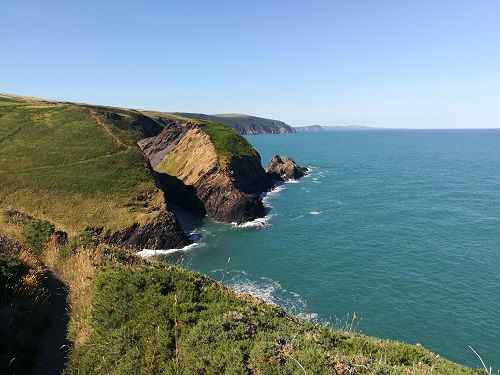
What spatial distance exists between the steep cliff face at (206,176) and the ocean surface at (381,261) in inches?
199

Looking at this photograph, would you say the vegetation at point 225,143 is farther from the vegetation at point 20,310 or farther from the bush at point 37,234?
the vegetation at point 20,310

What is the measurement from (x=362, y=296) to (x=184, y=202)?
53301 millimetres

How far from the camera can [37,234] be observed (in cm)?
1830

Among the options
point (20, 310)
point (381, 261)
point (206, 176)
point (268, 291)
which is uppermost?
point (20, 310)

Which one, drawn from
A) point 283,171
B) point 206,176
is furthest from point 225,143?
point 283,171

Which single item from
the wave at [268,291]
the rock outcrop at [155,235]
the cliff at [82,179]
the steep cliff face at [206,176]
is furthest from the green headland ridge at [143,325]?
the steep cliff face at [206,176]

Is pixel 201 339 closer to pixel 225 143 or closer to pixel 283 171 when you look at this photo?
pixel 225 143

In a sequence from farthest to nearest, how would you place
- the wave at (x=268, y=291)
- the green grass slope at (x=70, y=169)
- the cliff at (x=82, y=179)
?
1. the green grass slope at (x=70, y=169)
2. the cliff at (x=82, y=179)
3. the wave at (x=268, y=291)

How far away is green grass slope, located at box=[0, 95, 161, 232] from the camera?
193 ft

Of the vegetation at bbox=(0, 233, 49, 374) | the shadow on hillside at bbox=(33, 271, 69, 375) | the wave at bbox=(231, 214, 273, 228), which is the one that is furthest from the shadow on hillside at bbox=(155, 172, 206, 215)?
the shadow on hillside at bbox=(33, 271, 69, 375)

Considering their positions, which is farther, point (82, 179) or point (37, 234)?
point (82, 179)

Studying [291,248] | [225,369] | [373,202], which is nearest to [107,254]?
[225,369]

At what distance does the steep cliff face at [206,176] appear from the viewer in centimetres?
7356

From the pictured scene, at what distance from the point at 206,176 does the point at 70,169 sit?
3161 centimetres
